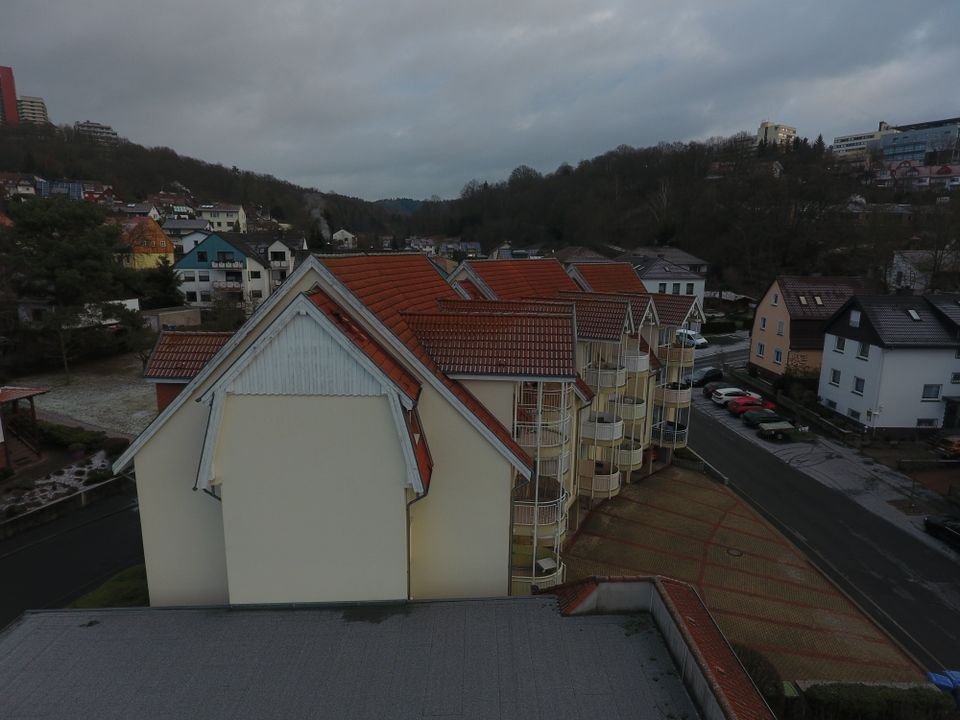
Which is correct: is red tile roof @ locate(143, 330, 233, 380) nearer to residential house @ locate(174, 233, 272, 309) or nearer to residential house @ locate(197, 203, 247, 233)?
residential house @ locate(174, 233, 272, 309)

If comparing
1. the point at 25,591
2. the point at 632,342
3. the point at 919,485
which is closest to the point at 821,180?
the point at 919,485

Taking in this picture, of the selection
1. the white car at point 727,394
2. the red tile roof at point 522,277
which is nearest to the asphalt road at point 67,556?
the red tile roof at point 522,277

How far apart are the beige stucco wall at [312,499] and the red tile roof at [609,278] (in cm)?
2041

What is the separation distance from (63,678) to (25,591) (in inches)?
414

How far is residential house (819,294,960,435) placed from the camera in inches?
1117

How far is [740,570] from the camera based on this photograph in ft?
58.7

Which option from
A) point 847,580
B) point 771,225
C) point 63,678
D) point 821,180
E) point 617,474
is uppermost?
point 821,180

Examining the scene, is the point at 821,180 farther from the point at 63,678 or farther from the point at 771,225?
the point at 63,678

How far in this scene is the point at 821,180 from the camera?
62.1 meters

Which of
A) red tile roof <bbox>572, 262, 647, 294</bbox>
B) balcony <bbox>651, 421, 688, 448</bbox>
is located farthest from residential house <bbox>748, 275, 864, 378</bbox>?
balcony <bbox>651, 421, 688, 448</bbox>

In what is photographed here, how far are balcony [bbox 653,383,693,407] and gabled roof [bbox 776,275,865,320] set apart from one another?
Answer: 16.9 m

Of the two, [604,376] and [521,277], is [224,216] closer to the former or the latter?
[521,277]

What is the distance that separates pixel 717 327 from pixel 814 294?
18.7 meters

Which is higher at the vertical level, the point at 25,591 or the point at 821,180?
the point at 821,180
